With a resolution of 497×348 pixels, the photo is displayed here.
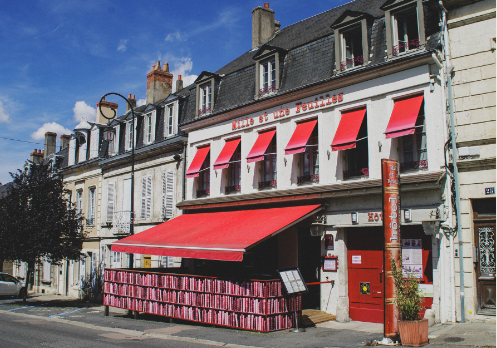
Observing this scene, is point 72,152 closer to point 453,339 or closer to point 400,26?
point 400,26

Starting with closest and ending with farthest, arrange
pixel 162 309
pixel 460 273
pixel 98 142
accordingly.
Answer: pixel 460 273 → pixel 162 309 → pixel 98 142

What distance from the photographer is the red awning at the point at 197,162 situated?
55.6 feet

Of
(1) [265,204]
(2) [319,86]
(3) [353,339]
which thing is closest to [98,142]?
(1) [265,204]

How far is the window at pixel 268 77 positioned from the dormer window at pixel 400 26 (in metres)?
4.33

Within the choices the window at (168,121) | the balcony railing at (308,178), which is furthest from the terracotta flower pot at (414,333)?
the window at (168,121)

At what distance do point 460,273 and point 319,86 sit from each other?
6234 millimetres

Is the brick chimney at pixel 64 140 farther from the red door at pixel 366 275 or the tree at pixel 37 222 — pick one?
the red door at pixel 366 275

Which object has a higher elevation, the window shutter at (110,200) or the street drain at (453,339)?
the window shutter at (110,200)

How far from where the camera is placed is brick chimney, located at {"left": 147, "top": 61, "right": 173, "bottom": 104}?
24344 mm

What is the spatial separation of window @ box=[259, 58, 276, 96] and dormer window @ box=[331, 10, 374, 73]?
275 centimetres

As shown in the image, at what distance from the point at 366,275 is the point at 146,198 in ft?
37.0

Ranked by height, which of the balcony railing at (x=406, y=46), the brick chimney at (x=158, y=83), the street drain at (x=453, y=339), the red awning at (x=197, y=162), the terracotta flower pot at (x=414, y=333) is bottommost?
the street drain at (x=453, y=339)

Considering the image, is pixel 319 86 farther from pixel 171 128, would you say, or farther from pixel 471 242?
pixel 171 128

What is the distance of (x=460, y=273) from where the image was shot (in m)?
10.3
